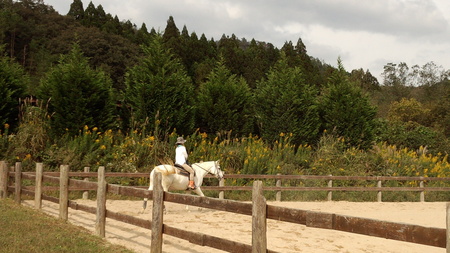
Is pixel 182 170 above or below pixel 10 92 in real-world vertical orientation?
below

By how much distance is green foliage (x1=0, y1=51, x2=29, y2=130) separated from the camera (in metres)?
18.7

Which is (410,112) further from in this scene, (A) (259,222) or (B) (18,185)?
(A) (259,222)

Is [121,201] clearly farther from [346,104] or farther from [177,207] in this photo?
[346,104]

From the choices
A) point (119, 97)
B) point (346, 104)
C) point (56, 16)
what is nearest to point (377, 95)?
point (56, 16)

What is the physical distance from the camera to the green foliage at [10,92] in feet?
61.4

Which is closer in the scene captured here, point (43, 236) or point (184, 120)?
point (43, 236)

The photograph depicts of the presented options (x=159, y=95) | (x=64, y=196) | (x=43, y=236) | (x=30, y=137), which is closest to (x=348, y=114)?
(x=159, y=95)

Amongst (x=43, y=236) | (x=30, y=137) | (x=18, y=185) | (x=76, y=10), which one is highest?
(x=76, y=10)

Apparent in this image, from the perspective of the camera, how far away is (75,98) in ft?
64.0

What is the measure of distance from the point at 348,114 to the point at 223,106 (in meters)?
6.79

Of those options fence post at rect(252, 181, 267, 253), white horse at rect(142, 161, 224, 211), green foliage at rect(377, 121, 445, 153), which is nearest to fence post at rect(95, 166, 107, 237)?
white horse at rect(142, 161, 224, 211)

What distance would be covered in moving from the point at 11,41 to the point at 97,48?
13.2 meters

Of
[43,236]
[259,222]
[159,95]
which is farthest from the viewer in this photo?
[159,95]

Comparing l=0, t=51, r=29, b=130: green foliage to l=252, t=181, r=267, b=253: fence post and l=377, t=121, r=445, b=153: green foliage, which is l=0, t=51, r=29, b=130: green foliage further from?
l=377, t=121, r=445, b=153: green foliage
